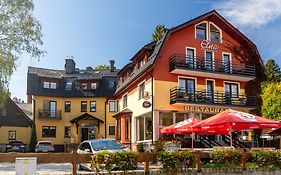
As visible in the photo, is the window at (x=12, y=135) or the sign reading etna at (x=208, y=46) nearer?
the sign reading etna at (x=208, y=46)

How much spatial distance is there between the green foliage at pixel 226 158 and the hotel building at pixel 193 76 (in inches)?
503

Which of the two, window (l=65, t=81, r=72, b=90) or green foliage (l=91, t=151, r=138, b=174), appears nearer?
green foliage (l=91, t=151, r=138, b=174)

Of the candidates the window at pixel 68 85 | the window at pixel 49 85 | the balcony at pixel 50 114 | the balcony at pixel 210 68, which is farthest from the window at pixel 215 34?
the window at pixel 49 85

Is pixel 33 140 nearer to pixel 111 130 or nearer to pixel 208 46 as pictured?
pixel 111 130

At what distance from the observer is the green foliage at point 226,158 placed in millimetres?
13125

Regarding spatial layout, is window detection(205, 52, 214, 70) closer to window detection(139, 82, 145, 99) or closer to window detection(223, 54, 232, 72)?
window detection(223, 54, 232, 72)

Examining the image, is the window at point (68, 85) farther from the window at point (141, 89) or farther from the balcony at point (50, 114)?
the window at point (141, 89)

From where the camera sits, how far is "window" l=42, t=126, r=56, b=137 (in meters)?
42.8

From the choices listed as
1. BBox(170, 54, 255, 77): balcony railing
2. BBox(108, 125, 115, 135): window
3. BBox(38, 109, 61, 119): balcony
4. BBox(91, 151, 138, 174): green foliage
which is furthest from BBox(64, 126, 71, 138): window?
BBox(91, 151, 138, 174): green foliage

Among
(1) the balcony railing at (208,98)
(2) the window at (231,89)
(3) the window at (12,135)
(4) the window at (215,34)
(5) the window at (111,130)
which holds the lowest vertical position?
(3) the window at (12,135)

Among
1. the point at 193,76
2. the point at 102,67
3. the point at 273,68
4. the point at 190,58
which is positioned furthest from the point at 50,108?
the point at 273,68

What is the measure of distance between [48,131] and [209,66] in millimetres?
23160

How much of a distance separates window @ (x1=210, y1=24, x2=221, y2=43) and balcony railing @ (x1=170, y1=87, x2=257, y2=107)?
14.8 feet

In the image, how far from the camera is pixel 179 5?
1969 centimetres
